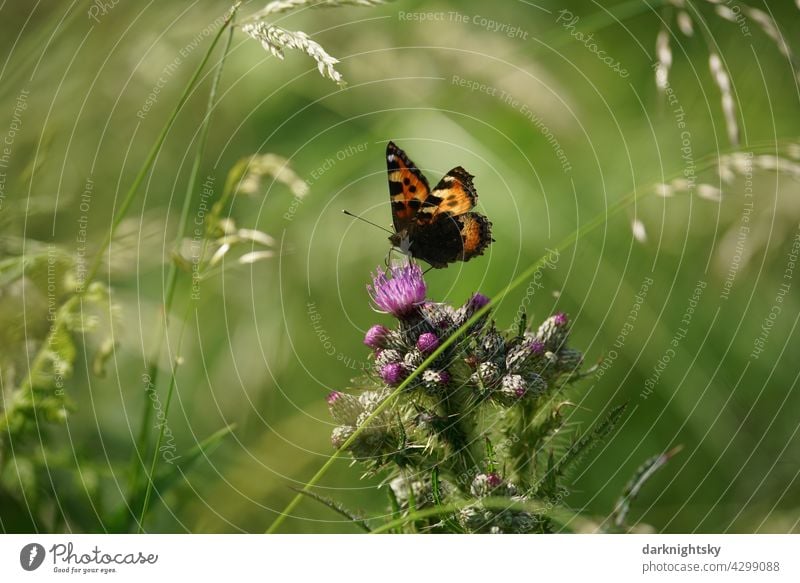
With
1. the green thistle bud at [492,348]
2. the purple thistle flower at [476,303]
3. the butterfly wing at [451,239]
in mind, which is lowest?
the green thistle bud at [492,348]

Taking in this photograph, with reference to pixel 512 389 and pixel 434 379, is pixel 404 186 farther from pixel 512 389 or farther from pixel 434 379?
pixel 512 389

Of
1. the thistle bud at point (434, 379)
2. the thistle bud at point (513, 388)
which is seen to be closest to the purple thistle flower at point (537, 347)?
the thistle bud at point (513, 388)

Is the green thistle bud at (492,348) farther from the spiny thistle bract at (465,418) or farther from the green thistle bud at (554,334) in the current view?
the green thistle bud at (554,334)

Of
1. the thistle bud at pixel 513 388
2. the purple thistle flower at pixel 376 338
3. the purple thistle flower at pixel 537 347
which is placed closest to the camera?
the thistle bud at pixel 513 388

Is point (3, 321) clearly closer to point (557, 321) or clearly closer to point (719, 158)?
point (557, 321)

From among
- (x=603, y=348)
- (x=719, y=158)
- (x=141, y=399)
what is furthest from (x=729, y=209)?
(x=141, y=399)
